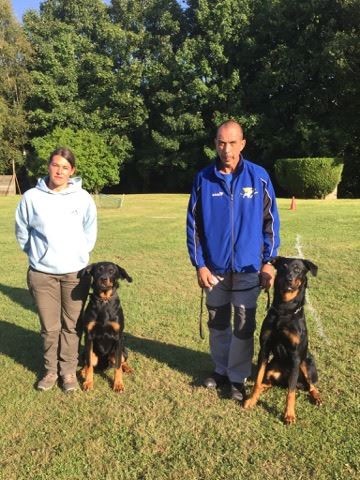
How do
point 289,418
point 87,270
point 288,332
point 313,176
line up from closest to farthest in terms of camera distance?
1. point 289,418
2. point 288,332
3. point 87,270
4. point 313,176

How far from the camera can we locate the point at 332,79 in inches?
1182

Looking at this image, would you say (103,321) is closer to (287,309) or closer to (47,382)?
(47,382)

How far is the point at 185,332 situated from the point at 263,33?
30907 mm

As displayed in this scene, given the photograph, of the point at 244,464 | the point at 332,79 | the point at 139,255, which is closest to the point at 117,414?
the point at 244,464

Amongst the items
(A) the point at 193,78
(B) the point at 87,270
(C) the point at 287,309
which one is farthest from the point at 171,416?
(A) the point at 193,78

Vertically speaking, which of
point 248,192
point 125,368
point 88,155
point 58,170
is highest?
point 88,155

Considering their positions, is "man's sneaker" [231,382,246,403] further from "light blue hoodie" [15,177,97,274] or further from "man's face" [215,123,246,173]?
"man's face" [215,123,246,173]

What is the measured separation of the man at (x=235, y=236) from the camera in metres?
3.67

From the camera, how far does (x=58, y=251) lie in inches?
154

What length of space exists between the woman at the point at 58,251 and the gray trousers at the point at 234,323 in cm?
114

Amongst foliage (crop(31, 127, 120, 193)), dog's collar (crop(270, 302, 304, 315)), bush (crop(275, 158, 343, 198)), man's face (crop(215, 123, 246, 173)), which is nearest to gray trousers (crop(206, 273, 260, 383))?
dog's collar (crop(270, 302, 304, 315))

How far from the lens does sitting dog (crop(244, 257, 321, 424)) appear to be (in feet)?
11.8

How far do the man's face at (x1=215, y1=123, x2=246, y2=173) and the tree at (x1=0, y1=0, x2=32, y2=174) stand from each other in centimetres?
3472

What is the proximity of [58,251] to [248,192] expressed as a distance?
1590 mm
